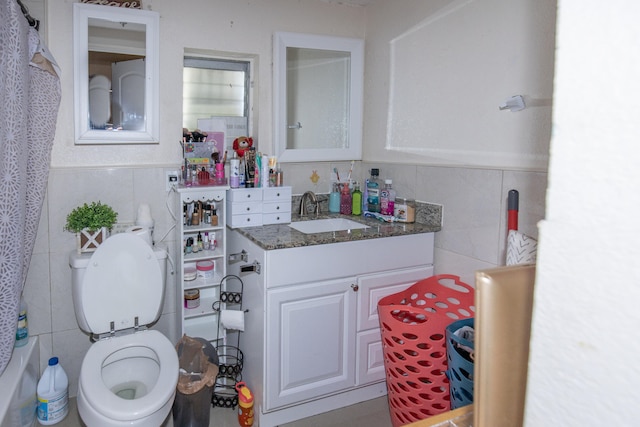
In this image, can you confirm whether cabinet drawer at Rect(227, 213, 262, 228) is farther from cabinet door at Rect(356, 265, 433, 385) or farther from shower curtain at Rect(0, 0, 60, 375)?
shower curtain at Rect(0, 0, 60, 375)

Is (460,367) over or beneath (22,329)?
over

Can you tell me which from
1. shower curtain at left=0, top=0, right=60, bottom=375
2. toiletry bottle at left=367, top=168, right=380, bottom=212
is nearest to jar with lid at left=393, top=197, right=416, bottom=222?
toiletry bottle at left=367, top=168, right=380, bottom=212

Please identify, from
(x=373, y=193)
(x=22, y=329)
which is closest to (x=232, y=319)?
(x=22, y=329)

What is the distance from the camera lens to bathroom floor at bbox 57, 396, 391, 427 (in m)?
2.16

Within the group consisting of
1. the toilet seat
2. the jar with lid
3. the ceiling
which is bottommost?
the toilet seat

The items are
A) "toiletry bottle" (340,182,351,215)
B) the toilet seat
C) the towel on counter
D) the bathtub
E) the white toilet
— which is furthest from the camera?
"toiletry bottle" (340,182,351,215)

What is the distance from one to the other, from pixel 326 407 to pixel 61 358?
4.40ft

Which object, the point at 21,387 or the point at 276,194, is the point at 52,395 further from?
the point at 276,194

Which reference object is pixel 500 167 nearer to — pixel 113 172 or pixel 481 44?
pixel 481 44

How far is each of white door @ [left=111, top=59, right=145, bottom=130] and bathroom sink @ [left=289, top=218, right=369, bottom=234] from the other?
95cm

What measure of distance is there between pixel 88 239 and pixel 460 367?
5.59ft

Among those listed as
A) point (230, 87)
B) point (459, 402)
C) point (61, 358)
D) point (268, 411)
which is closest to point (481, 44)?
point (230, 87)

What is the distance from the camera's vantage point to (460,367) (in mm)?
1495

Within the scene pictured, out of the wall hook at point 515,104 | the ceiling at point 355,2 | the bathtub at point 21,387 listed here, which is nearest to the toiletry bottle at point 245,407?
the bathtub at point 21,387
